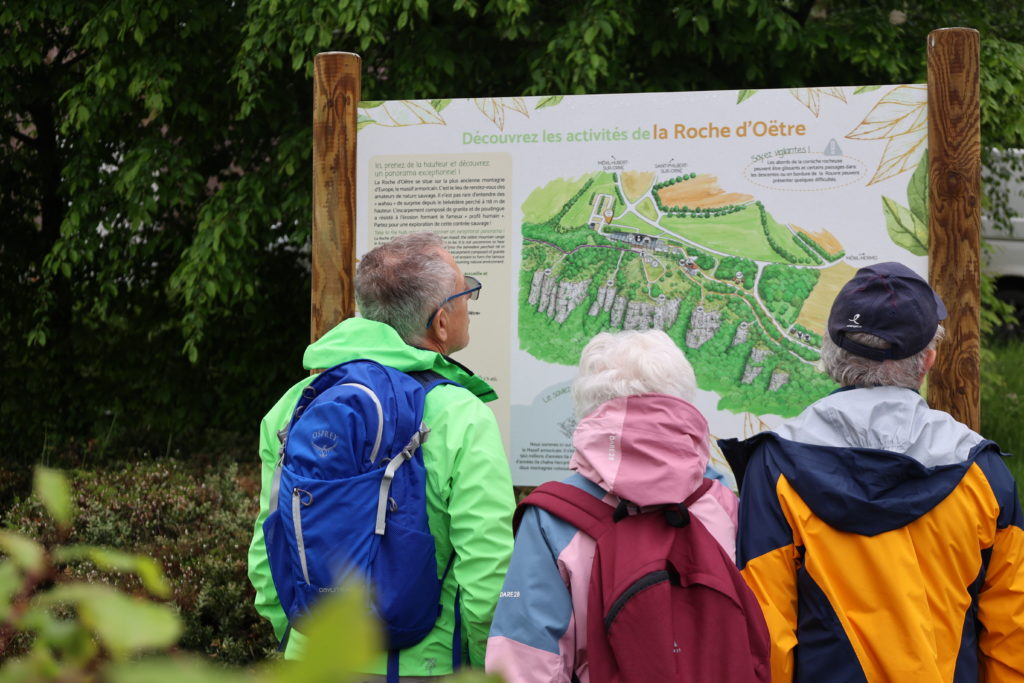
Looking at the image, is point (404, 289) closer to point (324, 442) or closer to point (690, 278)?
point (324, 442)

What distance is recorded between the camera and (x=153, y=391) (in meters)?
7.66

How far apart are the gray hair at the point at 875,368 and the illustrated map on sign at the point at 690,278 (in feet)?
3.54

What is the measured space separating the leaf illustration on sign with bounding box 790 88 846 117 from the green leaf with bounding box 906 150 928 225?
0.33 meters

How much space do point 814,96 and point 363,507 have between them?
6.83 ft

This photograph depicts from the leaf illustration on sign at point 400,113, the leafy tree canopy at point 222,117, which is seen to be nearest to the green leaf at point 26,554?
the leaf illustration on sign at point 400,113

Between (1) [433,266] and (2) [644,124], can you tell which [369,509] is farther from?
(2) [644,124]

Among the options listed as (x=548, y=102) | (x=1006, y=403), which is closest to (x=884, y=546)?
(x=548, y=102)

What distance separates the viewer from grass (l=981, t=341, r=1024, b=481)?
655cm

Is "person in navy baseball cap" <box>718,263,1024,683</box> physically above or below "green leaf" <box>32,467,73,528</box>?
below

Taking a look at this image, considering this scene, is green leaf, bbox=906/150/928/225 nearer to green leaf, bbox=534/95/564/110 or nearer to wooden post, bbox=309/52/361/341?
green leaf, bbox=534/95/564/110

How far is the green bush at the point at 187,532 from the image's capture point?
14.4 feet

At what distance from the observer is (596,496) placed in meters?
1.96

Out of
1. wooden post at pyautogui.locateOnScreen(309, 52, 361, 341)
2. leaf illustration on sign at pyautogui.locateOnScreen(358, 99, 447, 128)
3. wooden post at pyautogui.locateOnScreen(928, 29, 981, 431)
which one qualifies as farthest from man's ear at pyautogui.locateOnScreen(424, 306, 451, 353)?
wooden post at pyautogui.locateOnScreen(928, 29, 981, 431)

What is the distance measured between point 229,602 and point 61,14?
431cm
